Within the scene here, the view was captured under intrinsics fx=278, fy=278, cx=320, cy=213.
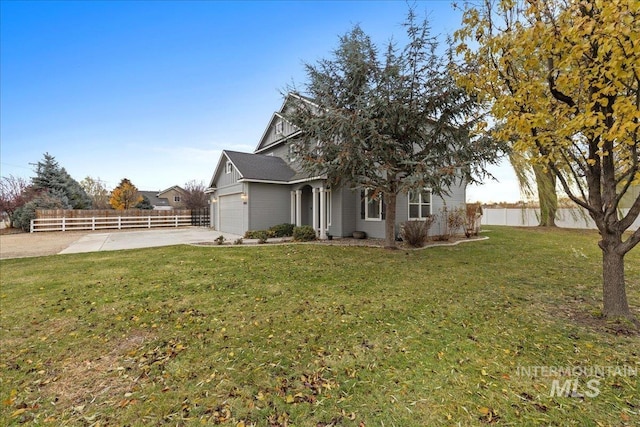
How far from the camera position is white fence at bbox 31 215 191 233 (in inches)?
768

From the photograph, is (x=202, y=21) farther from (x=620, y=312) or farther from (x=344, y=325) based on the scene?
(x=620, y=312)

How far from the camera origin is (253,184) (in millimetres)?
14859

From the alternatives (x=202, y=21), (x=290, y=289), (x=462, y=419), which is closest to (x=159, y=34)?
(x=202, y=21)

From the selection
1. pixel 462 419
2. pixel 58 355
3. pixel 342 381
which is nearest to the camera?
pixel 462 419

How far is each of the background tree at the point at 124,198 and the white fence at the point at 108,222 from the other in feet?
33.8

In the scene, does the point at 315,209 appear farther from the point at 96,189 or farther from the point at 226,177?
the point at 96,189

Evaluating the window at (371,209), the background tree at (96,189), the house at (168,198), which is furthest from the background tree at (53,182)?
the window at (371,209)

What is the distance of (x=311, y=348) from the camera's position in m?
3.45

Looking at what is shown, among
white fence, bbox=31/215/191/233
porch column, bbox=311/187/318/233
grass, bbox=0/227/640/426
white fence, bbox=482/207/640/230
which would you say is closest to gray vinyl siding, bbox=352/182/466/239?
porch column, bbox=311/187/318/233

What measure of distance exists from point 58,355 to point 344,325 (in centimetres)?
367

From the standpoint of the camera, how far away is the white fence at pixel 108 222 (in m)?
19.5

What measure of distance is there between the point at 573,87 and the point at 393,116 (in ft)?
16.8

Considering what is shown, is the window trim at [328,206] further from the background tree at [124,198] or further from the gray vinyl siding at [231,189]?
the background tree at [124,198]

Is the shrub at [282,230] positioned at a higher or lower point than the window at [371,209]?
lower
